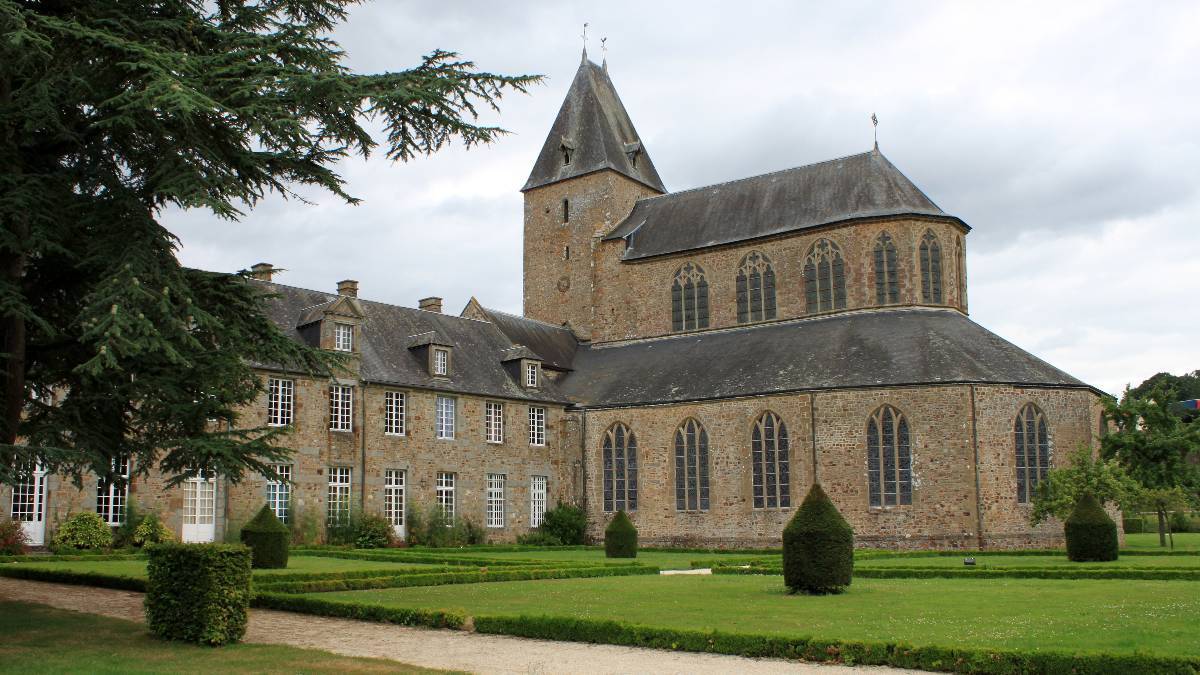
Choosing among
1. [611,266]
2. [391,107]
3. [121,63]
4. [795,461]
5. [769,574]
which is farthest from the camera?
[611,266]

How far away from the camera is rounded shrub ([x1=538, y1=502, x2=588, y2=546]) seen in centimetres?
3706

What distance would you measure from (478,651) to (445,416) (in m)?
23.5

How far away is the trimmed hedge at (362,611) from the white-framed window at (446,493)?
59.4ft

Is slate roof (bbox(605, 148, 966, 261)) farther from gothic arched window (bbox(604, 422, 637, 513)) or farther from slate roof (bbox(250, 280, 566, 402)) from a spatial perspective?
gothic arched window (bbox(604, 422, 637, 513))

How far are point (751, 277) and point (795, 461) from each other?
28.8 feet

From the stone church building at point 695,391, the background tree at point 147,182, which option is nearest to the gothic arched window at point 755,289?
the stone church building at point 695,391

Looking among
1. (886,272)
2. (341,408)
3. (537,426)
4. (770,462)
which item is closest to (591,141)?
(537,426)

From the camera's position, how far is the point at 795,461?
33.5m

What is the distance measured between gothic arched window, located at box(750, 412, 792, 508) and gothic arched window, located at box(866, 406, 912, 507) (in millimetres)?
2648

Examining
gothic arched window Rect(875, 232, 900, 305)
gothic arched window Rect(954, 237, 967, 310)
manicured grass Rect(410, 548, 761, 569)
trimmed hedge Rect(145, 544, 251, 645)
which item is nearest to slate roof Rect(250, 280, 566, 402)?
manicured grass Rect(410, 548, 761, 569)

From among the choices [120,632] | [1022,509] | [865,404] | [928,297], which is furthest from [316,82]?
[928,297]

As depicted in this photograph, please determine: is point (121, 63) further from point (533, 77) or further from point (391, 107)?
point (533, 77)

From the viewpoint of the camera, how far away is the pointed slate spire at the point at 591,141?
1796 inches

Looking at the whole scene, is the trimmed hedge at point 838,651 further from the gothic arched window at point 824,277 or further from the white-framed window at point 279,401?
the gothic arched window at point 824,277
